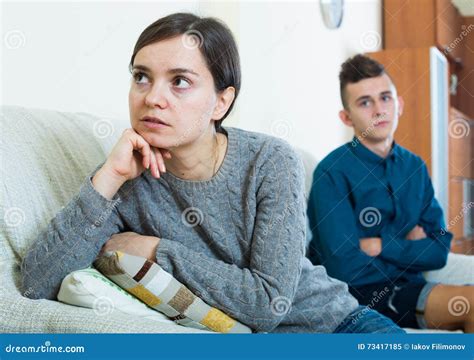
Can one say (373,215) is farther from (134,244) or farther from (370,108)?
(134,244)

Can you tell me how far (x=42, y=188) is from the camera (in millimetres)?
836

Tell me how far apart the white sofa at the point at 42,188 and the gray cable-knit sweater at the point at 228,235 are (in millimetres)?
37

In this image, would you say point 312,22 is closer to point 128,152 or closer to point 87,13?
point 87,13

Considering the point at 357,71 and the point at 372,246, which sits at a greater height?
the point at 357,71

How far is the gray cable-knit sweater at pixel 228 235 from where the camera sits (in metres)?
0.76

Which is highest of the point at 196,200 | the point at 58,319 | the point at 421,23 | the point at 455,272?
the point at 421,23

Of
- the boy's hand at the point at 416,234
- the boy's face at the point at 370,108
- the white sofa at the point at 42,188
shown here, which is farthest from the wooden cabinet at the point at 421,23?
the white sofa at the point at 42,188

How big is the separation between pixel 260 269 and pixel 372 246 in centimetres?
40

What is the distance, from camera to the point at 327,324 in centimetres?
86

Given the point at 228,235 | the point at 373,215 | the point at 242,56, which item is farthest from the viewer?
the point at 242,56

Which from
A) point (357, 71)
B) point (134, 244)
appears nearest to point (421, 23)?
point (357, 71)

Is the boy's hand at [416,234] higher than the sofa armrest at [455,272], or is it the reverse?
the boy's hand at [416,234]

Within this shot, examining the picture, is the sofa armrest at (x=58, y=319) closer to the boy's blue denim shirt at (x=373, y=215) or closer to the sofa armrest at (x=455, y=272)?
the boy's blue denim shirt at (x=373, y=215)

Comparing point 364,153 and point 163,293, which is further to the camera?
point 364,153
